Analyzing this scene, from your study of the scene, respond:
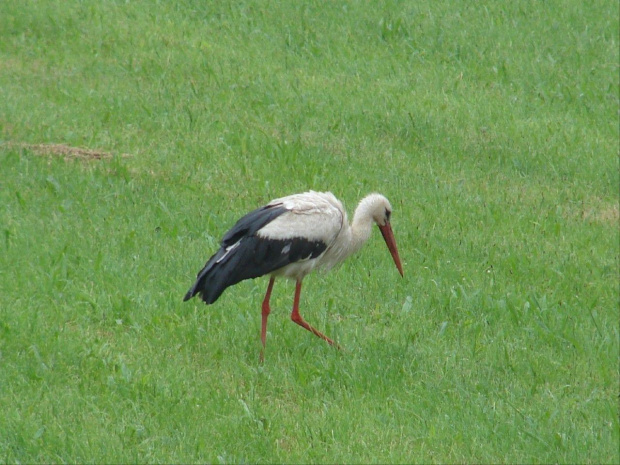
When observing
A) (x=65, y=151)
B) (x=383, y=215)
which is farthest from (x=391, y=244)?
(x=65, y=151)

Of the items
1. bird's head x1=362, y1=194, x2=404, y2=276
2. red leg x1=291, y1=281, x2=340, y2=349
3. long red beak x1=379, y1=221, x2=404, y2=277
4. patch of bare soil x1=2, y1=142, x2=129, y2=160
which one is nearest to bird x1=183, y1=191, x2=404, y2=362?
red leg x1=291, y1=281, x2=340, y2=349

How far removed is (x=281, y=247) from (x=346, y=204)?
9.63ft

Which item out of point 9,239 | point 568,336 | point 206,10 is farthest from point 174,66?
point 568,336

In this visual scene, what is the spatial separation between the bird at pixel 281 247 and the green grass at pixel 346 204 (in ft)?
1.26

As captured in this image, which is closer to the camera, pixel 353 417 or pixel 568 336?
pixel 353 417

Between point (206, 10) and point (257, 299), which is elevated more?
point (206, 10)

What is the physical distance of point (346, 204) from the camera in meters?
10.6

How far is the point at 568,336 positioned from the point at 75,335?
3726 mm

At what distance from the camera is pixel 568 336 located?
8039mm

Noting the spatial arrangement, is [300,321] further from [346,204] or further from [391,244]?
[346,204]

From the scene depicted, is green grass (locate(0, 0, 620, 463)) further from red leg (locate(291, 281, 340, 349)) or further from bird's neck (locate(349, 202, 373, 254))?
bird's neck (locate(349, 202, 373, 254))

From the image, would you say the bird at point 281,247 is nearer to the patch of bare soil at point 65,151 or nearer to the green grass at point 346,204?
the green grass at point 346,204

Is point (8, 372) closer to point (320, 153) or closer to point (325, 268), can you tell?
point (325, 268)

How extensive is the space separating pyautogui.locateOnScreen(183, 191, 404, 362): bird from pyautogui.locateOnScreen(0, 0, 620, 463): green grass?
0.38 m
